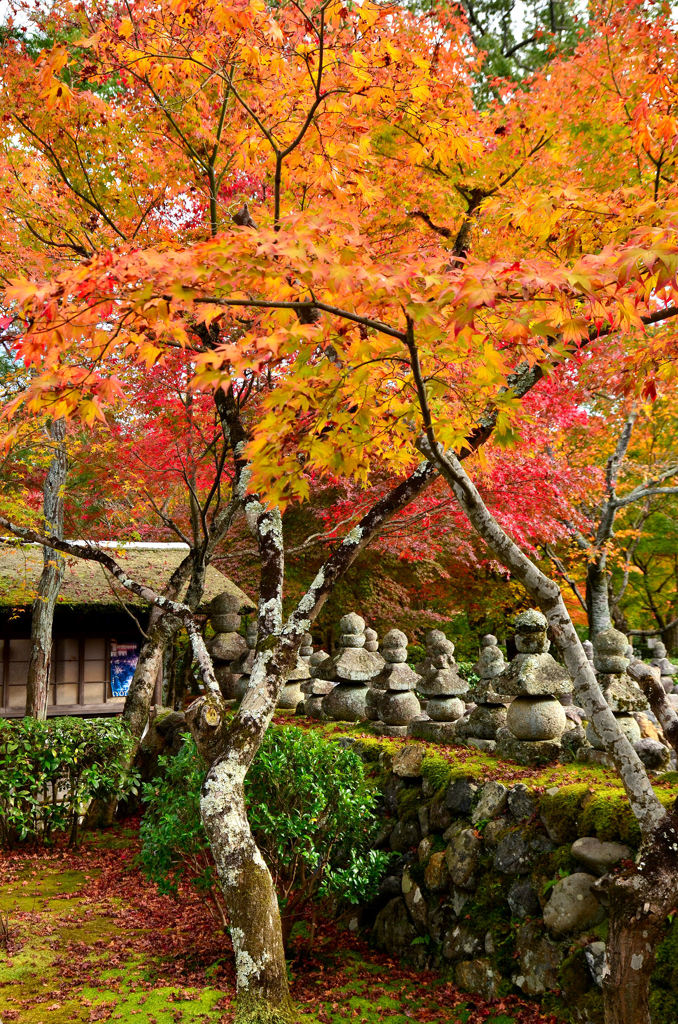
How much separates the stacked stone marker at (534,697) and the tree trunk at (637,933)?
2397 mm

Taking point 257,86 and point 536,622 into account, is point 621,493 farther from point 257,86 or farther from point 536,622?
point 257,86

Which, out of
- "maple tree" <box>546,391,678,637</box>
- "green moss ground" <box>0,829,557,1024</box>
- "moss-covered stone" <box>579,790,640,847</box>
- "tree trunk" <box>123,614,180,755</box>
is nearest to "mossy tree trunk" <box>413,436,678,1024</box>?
"moss-covered stone" <box>579,790,640,847</box>

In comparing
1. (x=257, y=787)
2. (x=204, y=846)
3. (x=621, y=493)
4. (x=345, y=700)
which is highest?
(x=621, y=493)

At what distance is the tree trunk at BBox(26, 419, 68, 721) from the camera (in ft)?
34.8

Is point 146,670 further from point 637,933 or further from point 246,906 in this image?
point 637,933

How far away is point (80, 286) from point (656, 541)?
19.3 metres

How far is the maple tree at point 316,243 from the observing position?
3.23m

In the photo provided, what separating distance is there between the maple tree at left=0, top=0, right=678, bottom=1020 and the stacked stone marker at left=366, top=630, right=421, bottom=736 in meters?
2.26

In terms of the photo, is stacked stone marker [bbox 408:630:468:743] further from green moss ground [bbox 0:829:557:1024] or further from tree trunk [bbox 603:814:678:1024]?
tree trunk [bbox 603:814:678:1024]

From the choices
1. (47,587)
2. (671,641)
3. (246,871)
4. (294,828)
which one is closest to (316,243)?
(246,871)

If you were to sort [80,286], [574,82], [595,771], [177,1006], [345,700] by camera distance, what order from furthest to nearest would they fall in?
[345,700]
[574,82]
[595,771]
[177,1006]
[80,286]

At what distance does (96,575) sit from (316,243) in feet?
34.6

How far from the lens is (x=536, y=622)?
6.02 metres

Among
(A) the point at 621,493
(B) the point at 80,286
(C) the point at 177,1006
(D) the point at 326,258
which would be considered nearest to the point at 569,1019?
(C) the point at 177,1006
